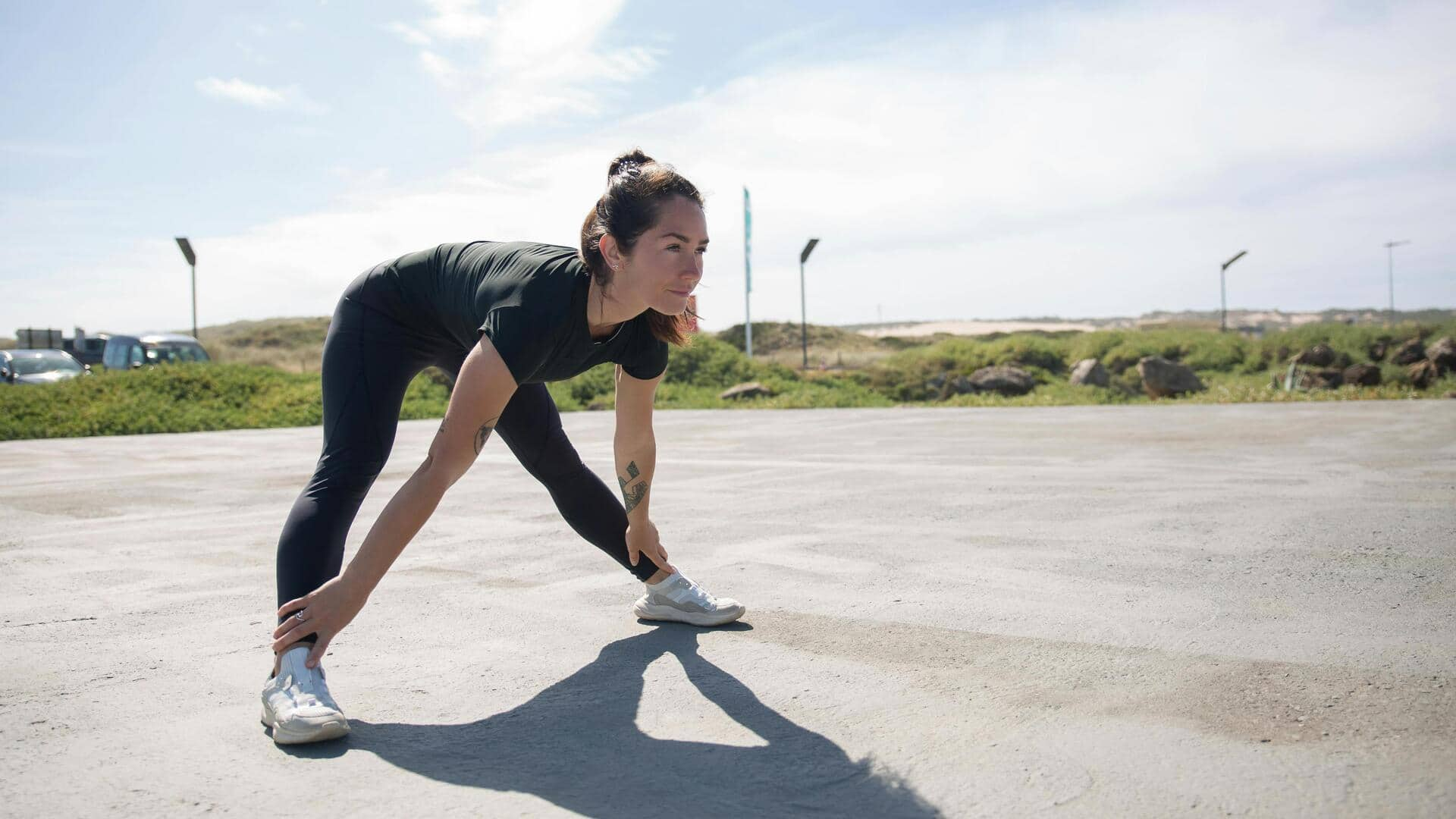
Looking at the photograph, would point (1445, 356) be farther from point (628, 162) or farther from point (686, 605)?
point (628, 162)

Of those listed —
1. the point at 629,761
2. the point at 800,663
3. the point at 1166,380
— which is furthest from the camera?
the point at 1166,380

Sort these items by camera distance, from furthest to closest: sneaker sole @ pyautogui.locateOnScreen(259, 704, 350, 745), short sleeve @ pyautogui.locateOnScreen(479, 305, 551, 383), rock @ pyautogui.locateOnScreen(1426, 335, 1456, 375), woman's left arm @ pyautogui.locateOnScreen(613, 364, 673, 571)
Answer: rock @ pyautogui.locateOnScreen(1426, 335, 1456, 375) → woman's left arm @ pyautogui.locateOnScreen(613, 364, 673, 571) → short sleeve @ pyautogui.locateOnScreen(479, 305, 551, 383) → sneaker sole @ pyautogui.locateOnScreen(259, 704, 350, 745)

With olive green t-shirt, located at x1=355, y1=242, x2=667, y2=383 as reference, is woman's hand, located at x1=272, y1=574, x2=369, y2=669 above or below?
below

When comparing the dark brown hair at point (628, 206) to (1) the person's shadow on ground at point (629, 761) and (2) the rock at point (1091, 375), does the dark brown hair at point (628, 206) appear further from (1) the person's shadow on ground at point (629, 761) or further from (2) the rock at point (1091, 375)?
(2) the rock at point (1091, 375)

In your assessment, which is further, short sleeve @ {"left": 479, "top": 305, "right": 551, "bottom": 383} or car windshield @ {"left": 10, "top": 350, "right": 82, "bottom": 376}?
car windshield @ {"left": 10, "top": 350, "right": 82, "bottom": 376}

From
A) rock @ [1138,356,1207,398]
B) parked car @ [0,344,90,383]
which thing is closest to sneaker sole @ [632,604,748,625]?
rock @ [1138,356,1207,398]

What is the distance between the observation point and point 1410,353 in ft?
73.9

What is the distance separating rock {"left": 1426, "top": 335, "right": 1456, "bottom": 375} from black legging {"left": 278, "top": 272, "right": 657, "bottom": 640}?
827 inches

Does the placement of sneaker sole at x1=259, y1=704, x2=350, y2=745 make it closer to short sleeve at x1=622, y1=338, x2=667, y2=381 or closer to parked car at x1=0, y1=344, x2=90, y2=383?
short sleeve at x1=622, y1=338, x2=667, y2=381

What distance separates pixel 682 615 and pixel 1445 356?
2111 centimetres

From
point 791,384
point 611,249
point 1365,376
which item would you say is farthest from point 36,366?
point 1365,376

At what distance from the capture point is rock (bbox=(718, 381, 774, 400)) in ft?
67.8

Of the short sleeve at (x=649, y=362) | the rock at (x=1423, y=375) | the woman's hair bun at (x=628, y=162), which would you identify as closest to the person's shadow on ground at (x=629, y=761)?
the short sleeve at (x=649, y=362)

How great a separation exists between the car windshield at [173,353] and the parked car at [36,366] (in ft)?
4.59
